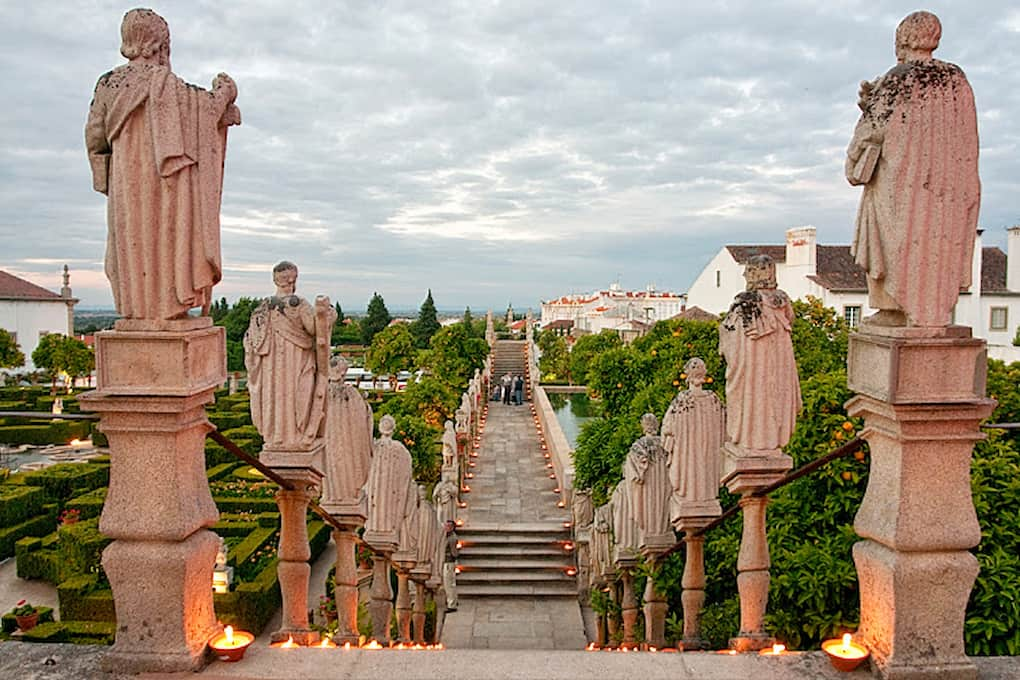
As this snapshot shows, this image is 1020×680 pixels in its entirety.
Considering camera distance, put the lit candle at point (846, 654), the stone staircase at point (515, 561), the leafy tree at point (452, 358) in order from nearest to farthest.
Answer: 1. the lit candle at point (846, 654)
2. the stone staircase at point (515, 561)
3. the leafy tree at point (452, 358)

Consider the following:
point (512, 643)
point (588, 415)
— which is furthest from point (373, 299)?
point (512, 643)

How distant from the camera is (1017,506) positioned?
600 centimetres

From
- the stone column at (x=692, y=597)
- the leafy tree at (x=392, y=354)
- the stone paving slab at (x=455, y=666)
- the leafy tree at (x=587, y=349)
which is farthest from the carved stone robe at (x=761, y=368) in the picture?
the leafy tree at (x=392, y=354)

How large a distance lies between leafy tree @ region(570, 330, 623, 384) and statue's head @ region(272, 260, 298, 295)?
3108 centimetres

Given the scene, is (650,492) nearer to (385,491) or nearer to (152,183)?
(385,491)

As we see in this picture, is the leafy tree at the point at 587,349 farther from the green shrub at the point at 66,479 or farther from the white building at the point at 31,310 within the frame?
the white building at the point at 31,310

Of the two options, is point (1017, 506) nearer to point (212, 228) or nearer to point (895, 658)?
point (895, 658)

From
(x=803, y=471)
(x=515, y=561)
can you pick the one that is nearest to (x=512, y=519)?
(x=515, y=561)

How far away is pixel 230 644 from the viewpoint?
322 cm

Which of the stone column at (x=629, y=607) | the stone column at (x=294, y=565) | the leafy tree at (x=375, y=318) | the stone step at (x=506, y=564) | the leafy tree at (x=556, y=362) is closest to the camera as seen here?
the stone column at (x=294, y=565)

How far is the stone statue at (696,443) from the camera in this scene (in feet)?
15.3

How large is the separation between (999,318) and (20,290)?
202 ft

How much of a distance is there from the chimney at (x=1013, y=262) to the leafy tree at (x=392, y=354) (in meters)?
28.9

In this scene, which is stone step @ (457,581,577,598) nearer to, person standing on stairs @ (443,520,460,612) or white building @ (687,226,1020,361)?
person standing on stairs @ (443,520,460,612)
